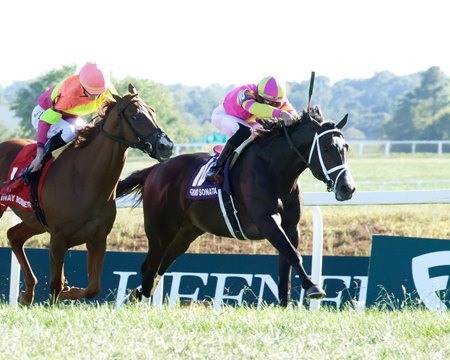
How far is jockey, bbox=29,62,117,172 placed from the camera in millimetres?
7609

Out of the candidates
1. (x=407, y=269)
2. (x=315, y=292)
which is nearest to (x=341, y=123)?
(x=315, y=292)

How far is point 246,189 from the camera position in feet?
25.7

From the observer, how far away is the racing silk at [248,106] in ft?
26.9

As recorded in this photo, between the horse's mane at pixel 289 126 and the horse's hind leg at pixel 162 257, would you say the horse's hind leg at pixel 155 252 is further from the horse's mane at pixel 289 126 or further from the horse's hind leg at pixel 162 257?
the horse's mane at pixel 289 126

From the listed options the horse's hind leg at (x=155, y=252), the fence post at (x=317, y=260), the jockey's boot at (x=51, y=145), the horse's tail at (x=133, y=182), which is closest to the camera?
the jockey's boot at (x=51, y=145)

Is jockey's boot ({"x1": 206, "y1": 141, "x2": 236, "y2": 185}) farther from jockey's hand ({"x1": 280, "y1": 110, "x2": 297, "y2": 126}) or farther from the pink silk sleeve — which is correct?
the pink silk sleeve

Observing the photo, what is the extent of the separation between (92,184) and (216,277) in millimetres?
1783

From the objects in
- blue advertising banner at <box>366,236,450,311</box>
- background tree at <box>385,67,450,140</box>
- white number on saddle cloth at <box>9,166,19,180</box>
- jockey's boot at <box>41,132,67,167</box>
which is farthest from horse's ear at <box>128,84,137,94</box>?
background tree at <box>385,67,450,140</box>

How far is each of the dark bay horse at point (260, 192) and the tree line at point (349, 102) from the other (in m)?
0.81

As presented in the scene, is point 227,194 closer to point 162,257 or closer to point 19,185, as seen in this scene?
point 162,257

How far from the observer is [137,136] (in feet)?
24.1

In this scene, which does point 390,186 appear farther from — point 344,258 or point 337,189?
point 337,189

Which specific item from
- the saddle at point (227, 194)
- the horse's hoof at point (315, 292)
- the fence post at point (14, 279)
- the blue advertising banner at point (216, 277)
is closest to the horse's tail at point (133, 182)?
the blue advertising banner at point (216, 277)

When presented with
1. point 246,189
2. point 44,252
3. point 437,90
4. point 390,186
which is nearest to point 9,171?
point 44,252
